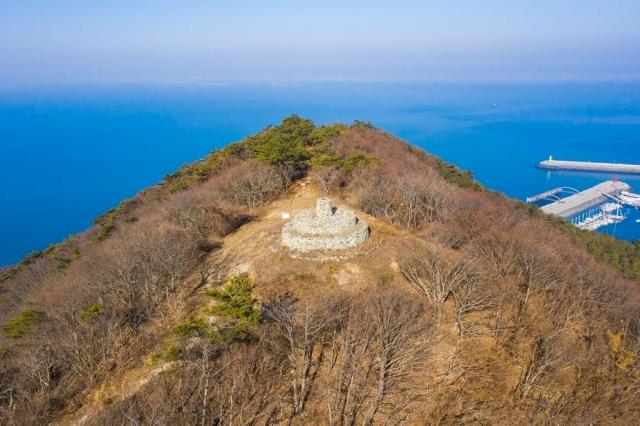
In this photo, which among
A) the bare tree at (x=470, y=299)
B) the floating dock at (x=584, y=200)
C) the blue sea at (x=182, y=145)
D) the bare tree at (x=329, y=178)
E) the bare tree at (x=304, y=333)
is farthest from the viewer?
the blue sea at (x=182, y=145)

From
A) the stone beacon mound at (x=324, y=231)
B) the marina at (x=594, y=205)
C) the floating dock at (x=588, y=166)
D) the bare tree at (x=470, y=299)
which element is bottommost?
the marina at (x=594, y=205)

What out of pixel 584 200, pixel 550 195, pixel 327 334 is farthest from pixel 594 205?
pixel 327 334

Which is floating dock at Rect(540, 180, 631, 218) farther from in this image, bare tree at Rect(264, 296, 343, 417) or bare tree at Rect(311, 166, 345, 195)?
bare tree at Rect(264, 296, 343, 417)

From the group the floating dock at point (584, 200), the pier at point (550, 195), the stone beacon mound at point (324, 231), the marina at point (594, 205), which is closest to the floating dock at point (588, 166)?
the floating dock at point (584, 200)

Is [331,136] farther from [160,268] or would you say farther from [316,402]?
[316,402]

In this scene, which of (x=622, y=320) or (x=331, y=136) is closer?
(x=622, y=320)

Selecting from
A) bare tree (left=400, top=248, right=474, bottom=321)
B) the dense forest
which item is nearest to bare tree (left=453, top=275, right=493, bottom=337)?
the dense forest

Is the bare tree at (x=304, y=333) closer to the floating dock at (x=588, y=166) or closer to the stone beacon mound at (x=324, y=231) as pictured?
the stone beacon mound at (x=324, y=231)

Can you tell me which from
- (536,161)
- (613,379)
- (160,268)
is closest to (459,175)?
(613,379)
